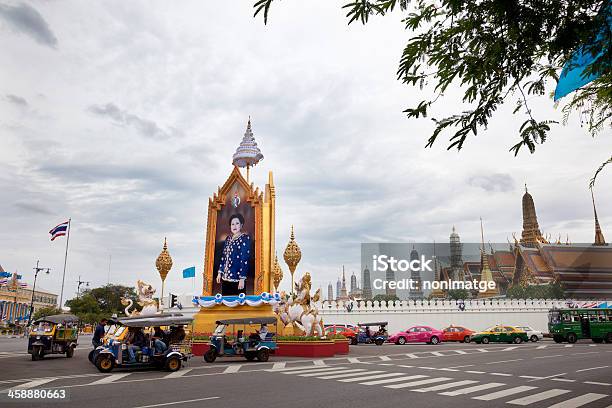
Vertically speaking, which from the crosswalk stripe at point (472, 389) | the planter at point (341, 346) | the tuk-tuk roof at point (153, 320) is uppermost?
the tuk-tuk roof at point (153, 320)

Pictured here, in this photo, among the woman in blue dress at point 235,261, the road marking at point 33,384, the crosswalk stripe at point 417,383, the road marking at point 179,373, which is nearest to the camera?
the road marking at point 33,384

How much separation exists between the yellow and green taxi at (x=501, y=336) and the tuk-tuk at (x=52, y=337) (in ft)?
A: 83.3

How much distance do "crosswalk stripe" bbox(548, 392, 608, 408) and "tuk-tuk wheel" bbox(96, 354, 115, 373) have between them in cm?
1205

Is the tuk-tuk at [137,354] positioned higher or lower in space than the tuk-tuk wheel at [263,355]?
higher

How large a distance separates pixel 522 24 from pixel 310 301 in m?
19.5

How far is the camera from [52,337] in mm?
19234

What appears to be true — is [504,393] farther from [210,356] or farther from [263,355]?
[210,356]

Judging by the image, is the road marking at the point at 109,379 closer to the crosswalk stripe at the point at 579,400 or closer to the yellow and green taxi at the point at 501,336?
the crosswalk stripe at the point at 579,400

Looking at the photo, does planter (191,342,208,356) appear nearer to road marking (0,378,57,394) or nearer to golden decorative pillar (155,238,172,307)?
golden decorative pillar (155,238,172,307)

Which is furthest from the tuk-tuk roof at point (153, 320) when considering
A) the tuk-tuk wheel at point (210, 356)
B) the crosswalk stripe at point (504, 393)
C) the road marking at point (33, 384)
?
the crosswalk stripe at point (504, 393)

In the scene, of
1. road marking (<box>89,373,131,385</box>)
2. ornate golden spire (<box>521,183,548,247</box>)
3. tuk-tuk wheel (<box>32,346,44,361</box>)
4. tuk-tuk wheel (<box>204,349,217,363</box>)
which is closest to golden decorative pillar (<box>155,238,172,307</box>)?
tuk-tuk wheel (<box>32,346,44,361</box>)

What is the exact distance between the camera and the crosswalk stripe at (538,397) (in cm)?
850

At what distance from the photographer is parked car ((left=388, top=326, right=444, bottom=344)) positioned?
31562 millimetres

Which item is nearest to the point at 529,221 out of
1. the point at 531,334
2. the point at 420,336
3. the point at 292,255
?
the point at 531,334
